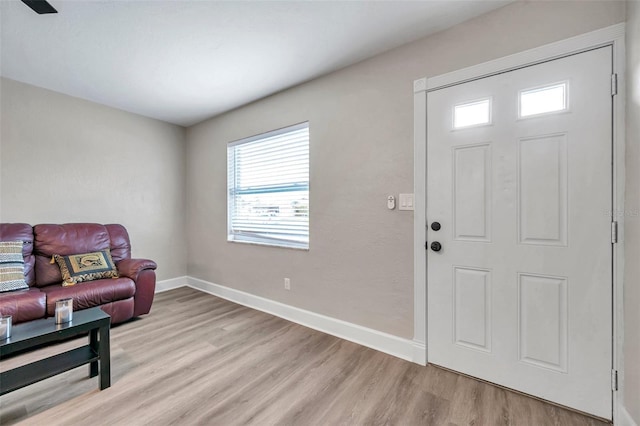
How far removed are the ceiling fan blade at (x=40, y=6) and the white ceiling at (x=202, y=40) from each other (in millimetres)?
45

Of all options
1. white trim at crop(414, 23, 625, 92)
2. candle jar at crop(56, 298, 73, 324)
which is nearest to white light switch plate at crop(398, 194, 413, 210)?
white trim at crop(414, 23, 625, 92)

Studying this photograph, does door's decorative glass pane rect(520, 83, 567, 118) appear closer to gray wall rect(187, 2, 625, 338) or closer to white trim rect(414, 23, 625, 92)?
white trim rect(414, 23, 625, 92)

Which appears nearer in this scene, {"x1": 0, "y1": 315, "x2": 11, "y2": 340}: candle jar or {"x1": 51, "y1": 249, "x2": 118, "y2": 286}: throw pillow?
{"x1": 0, "y1": 315, "x2": 11, "y2": 340}: candle jar

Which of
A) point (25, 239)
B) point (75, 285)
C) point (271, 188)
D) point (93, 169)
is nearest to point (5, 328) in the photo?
point (75, 285)

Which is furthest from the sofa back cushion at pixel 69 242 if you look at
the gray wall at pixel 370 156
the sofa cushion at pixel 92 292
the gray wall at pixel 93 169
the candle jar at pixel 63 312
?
the gray wall at pixel 370 156

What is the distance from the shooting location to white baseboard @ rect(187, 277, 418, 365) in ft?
6.95

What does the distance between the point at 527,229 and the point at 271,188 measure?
8.05 ft

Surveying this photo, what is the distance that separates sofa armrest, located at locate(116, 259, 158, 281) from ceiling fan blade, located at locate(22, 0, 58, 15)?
7.18ft

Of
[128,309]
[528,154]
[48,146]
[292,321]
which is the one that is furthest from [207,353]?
[48,146]

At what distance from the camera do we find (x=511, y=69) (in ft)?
5.65

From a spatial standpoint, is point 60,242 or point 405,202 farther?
point 60,242

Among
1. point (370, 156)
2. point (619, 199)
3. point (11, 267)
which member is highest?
point (370, 156)

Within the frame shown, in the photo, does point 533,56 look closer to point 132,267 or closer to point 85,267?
point 132,267

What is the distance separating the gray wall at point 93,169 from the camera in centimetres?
279
